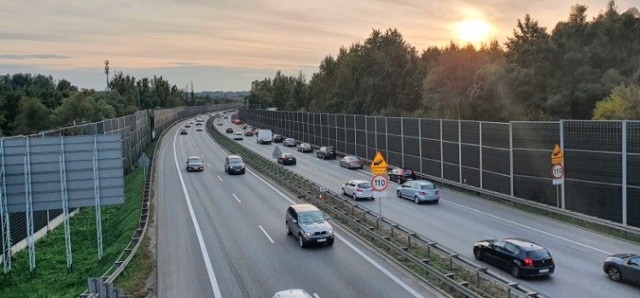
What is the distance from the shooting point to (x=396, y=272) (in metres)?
18.7

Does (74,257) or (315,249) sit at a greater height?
(315,249)

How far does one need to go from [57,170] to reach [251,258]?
9929 millimetres

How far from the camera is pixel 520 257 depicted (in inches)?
731

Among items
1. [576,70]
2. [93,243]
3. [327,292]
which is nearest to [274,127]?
[576,70]

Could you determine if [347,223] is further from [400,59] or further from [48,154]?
[400,59]

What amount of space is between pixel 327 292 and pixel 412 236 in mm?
5876

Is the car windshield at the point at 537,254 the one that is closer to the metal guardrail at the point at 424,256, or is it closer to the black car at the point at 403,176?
the metal guardrail at the point at 424,256

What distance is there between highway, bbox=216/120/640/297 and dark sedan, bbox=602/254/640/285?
267 millimetres

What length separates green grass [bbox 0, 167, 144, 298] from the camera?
883 inches

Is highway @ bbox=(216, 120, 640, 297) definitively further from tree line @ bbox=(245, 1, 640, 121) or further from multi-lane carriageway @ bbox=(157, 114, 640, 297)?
tree line @ bbox=(245, 1, 640, 121)

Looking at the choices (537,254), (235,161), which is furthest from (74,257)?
(235,161)

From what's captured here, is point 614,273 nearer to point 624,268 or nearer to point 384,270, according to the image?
point 624,268

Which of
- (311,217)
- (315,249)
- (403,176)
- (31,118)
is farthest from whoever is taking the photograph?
(31,118)

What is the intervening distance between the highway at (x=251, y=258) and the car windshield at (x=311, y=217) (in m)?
1.17
